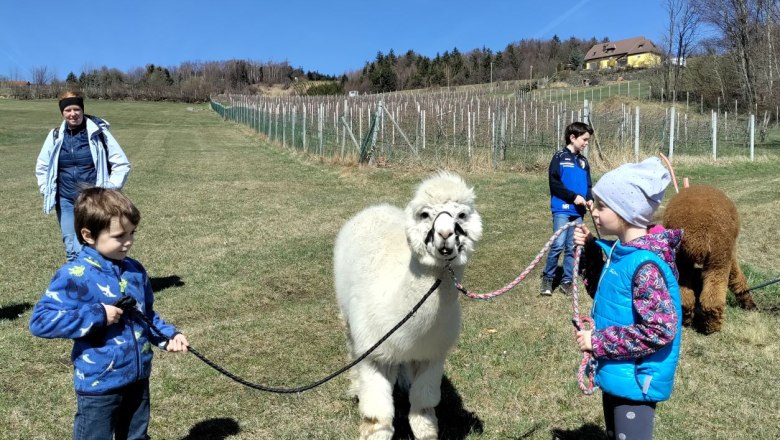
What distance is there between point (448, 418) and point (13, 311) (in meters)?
4.76

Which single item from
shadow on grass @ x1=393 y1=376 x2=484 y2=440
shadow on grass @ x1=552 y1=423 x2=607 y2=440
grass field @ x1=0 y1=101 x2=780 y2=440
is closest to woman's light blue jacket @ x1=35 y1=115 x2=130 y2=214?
grass field @ x1=0 y1=101 x2=780 y2=440

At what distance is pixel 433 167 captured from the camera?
51.0 feet

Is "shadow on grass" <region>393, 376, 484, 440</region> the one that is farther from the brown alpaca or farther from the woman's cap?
the woman's cap

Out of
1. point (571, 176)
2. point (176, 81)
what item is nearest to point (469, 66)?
point (176, 81)

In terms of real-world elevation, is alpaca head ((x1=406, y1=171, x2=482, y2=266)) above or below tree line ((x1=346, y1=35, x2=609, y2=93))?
below

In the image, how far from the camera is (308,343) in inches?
200

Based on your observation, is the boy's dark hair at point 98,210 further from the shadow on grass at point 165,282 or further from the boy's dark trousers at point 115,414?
the shadow on grass at point 165,282

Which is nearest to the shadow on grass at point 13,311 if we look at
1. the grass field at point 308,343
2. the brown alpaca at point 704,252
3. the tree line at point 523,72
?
the grass field at point 308,343

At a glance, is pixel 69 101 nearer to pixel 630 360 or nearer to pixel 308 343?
pixel 308 343

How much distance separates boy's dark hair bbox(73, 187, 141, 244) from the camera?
248 centimetres

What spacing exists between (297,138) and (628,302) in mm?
21116

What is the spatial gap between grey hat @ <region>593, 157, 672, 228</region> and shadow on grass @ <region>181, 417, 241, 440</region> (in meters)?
2.74

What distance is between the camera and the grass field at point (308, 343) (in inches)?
148

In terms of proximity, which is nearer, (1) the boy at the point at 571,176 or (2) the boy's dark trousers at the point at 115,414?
(2) the boy's dark trousers at the point at 115,414
